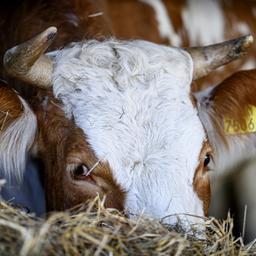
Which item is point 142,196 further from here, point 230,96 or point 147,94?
point 230,96

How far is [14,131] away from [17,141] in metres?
0.06

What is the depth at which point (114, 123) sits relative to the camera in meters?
3.12

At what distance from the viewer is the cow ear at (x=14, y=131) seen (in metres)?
3.32

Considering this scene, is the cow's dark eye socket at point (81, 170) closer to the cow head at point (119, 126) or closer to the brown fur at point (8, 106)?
the cow head at point (119, 126)

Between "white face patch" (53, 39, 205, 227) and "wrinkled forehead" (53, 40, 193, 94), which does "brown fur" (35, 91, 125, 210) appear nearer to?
"white face patch" (53, 39, 205, 227)

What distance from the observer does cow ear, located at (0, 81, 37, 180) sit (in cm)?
332

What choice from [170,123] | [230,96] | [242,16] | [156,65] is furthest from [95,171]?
[242,16]

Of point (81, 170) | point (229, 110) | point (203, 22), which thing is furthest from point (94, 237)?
point (203, 22)

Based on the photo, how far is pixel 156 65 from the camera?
11.1 ft

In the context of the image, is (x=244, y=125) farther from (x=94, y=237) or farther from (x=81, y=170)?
(x=94, y=237)

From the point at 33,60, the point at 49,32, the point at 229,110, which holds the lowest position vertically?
the point at 229,110

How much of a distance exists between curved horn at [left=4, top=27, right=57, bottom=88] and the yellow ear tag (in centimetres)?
110

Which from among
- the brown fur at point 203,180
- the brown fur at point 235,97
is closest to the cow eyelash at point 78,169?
the brown fur at point 203,180

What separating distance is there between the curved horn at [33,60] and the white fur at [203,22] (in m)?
2.27
